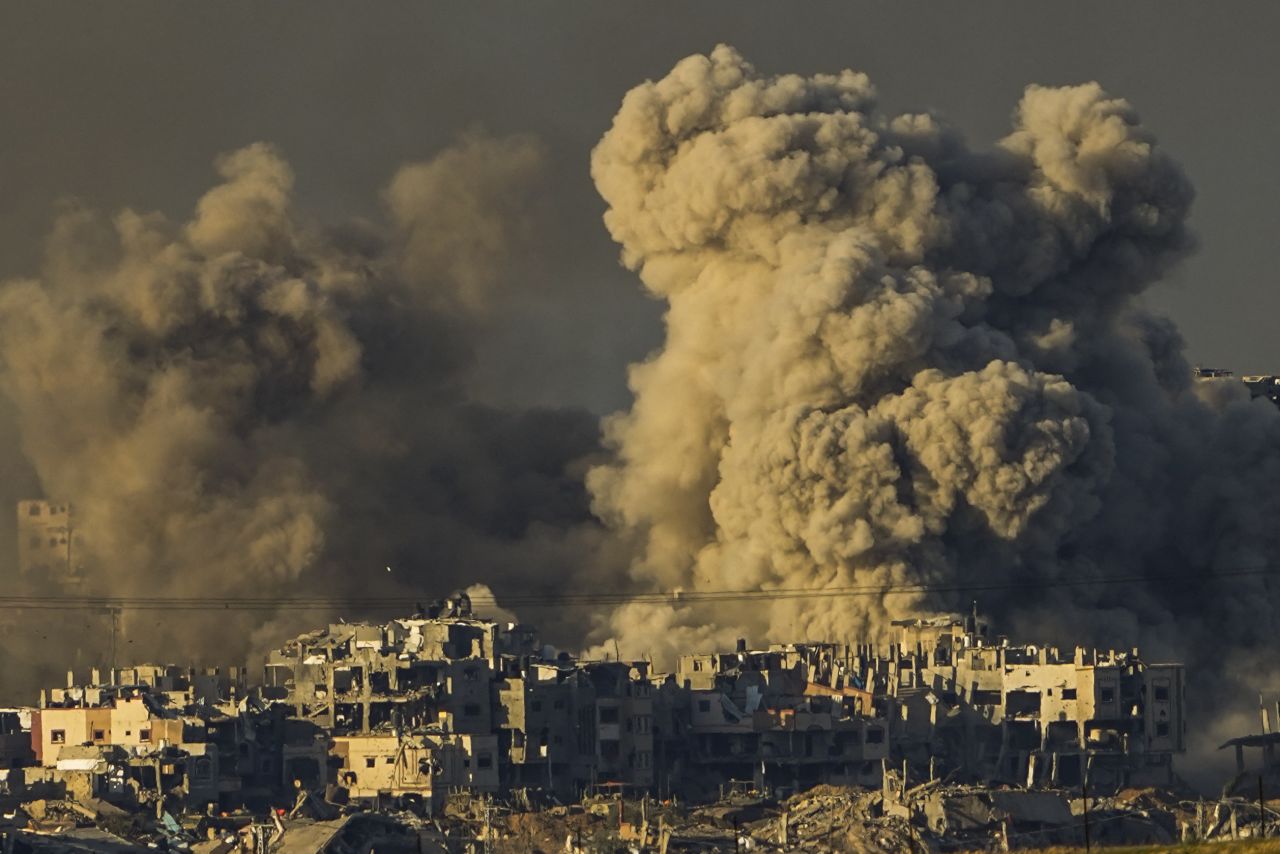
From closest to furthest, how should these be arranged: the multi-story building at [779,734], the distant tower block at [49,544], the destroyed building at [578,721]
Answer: the destroyed building at [578,721] → the multi-story building at [779,734] → the distant tower block at [49,544]

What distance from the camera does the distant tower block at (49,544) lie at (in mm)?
132625

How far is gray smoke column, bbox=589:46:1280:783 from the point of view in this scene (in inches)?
4673

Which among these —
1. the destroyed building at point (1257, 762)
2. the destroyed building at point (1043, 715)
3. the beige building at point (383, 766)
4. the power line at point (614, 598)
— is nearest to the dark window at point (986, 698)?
the destroyed building at point (1043, 715)

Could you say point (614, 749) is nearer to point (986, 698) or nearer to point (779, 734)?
point (779, 734)

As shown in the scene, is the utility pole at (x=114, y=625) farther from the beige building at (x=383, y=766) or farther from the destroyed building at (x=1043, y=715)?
the destroyed building at (x=1043, y=715)

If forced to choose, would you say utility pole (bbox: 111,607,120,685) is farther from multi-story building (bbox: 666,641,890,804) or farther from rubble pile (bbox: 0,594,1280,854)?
multi-story building (bbox: 666,641,890,804)

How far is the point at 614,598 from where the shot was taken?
12619cm

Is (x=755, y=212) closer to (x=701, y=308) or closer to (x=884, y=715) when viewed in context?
(x=701, y=308)

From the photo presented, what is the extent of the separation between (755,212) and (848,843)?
103ft

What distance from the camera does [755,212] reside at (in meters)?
124

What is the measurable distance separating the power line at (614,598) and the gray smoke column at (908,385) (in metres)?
0.25

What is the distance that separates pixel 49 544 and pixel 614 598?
22695 millimetres

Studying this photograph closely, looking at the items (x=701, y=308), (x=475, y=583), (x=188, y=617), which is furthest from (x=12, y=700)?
(x=701, y=308)

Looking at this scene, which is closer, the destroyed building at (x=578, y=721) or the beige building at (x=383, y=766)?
the beige building at (x=383, y=766)
